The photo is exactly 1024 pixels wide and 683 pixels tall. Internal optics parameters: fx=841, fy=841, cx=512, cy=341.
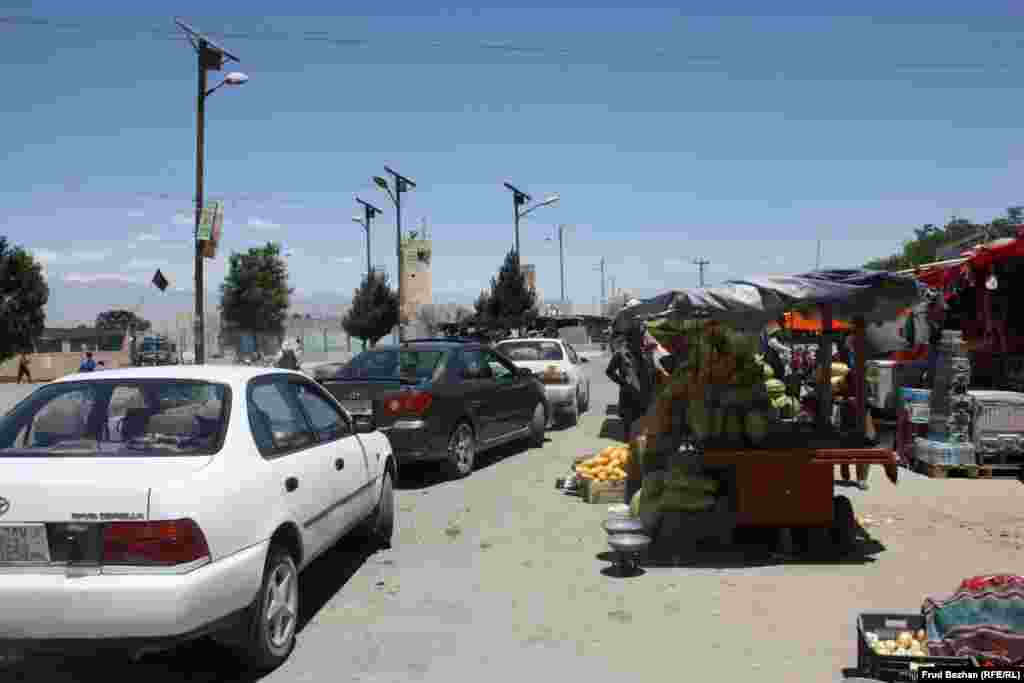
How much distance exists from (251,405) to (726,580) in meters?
3.52

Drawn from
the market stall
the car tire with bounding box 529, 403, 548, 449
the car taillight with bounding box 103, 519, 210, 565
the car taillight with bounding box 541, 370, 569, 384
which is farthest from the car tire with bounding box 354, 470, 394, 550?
the car taillight with bounding box 541, 370, 569, 384

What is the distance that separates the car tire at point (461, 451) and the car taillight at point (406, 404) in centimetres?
75

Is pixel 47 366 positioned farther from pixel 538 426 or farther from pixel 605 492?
pixel 605 492

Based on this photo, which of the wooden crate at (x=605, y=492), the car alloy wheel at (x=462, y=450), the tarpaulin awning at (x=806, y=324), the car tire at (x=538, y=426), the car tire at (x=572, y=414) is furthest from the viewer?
the car tire at (x=572, y=414)

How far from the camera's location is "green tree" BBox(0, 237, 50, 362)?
34406mm

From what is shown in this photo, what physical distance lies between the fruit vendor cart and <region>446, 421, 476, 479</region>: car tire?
127 inches

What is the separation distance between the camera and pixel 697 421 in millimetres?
6734

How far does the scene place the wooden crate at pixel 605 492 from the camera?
8750 mm

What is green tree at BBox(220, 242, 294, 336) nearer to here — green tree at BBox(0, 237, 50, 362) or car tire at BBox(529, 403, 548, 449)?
green tree at BBox(0, 237, 50, 362)

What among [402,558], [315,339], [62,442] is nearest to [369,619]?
[402,558]

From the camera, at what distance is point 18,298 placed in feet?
114

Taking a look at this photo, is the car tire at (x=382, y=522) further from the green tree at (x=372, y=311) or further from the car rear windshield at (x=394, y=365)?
the green tree at (x=372, y=311)

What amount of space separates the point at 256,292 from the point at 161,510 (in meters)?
47.3

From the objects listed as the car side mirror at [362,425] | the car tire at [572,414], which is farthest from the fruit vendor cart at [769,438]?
the car tire at [572,414]
